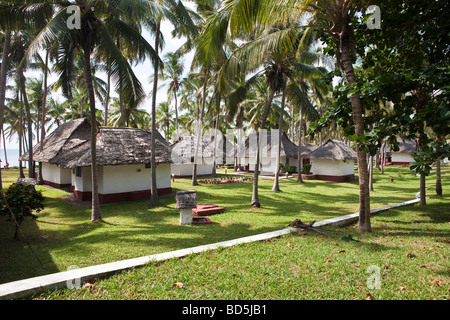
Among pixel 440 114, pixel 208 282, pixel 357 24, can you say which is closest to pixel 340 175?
pixel 357 24

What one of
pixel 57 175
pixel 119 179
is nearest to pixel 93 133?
pixel 119 179

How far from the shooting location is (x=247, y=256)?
479 centimetres

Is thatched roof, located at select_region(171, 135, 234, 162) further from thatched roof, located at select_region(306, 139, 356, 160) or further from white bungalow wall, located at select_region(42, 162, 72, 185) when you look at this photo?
thatched roof, located at select_region(306, 139, 356, 160)

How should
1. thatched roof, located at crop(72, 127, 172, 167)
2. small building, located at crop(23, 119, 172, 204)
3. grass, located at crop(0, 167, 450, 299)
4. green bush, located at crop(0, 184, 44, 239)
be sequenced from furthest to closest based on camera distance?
small building, located at crop(23, 119, 172, 204) < thatched roof, located at crop(72, 127, 172, 167) < green bush, located at crop(0, 184, 44, 239) < grass, located at crop(0, 167, 450, 299)

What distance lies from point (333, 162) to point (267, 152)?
22.5ft

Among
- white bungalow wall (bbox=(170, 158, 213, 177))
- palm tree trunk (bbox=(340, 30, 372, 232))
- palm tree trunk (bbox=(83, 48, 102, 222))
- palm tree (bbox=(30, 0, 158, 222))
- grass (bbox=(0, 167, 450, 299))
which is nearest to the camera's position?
grass (bbox=(0, 167, 450, 299))

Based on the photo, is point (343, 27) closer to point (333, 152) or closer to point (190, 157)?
point (333, 152)

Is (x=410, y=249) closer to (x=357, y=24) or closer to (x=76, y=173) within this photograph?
(x=357, y=24)

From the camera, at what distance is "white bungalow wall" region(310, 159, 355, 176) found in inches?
897

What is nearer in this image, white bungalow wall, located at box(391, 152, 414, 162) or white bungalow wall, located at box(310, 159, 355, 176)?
white bungalow wall, located at box(310, 159, 355, 176)

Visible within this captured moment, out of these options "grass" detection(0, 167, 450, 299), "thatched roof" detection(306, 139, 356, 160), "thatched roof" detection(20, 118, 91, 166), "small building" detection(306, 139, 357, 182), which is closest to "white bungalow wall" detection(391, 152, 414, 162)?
"small building" detection(306, 139, 357, 182)

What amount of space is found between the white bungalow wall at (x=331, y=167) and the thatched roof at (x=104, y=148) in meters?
15.1

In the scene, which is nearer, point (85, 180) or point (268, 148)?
point (85, 180)
